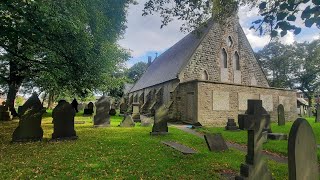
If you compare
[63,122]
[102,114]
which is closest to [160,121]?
[63,122]

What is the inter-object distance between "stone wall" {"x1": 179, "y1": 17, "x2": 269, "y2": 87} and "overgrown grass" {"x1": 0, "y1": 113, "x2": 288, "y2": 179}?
16.8 metres

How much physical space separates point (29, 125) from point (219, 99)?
14.4m

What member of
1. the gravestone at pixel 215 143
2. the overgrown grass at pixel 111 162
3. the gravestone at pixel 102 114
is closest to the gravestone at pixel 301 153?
the overgrown grass at pixel 111 162

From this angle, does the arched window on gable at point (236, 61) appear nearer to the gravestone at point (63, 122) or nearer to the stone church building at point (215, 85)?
the stone church building at point (215, 85)

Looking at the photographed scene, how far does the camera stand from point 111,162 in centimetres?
688

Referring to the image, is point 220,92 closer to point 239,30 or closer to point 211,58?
point 211,58

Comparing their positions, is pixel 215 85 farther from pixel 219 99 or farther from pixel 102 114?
pixel 102 114

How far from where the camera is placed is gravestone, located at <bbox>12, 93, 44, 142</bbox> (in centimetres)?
980

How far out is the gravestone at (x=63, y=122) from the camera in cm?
1032

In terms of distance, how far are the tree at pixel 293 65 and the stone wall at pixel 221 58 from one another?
71.5 ft

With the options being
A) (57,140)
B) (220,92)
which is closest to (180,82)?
(220,92)

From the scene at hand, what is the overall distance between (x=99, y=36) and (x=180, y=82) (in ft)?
38.0

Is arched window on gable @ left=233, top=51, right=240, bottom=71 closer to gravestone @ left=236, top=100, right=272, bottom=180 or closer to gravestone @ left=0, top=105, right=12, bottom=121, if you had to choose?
gravestone @ left=0, top=105, right=12, bottom=121

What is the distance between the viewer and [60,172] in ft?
19.5
